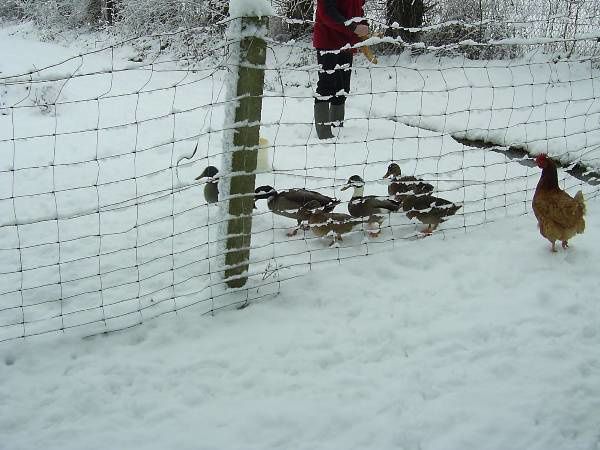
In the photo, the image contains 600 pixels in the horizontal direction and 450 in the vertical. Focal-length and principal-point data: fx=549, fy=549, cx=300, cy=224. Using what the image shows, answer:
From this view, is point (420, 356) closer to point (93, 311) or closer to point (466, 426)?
point (466, 426)

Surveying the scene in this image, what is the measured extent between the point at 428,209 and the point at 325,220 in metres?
0.76

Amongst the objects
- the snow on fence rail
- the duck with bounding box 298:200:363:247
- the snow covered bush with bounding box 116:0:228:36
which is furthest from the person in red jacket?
the snow covered bush with bounding box 116:0:228:36

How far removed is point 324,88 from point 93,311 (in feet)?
13.3

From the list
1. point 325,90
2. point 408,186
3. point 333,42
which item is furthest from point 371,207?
point 333,42

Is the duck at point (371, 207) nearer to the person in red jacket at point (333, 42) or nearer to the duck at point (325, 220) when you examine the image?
the duck at point (325, 220)

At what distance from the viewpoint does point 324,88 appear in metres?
6.31

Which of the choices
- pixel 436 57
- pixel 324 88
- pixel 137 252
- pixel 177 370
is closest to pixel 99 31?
pixel 436 57

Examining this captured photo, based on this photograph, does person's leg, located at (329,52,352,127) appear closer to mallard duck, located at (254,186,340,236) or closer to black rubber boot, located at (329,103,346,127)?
black rubber boot, located at (329,103,346,127)

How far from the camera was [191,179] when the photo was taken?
5445mm

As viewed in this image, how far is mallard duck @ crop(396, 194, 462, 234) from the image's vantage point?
4.02m

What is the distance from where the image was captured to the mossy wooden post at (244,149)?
2926 millimetres

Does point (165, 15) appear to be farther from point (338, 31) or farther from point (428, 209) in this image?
point (428, 209)

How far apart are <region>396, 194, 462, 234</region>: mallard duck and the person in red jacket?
2.03 metres

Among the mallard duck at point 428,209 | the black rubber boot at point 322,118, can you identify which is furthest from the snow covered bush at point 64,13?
the mallard duck at point 428,209
